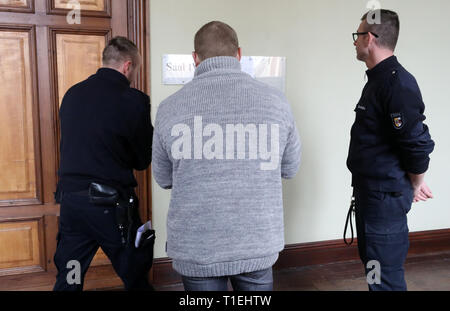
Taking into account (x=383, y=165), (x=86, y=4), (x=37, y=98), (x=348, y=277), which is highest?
(x=86, y=4)

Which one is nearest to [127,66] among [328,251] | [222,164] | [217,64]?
[217,64]

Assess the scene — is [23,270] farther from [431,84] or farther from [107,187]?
[431,84]

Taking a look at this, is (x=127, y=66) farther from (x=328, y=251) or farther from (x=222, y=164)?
(x=328, y=251)

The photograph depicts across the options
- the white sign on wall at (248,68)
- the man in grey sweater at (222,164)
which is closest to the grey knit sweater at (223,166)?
the man in grey sweater at (222,164)

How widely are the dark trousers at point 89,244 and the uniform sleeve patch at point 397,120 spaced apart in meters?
1.25

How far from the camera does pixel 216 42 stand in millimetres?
1215

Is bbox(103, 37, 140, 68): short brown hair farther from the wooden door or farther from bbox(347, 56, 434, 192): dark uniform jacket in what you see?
bbox(347, 56, 434, 192): dark uniform jacket

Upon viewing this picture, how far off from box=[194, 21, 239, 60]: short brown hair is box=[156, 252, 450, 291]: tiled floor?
5.74 feet

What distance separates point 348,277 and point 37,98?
7.60 feet

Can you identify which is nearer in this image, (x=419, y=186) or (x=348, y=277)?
(x=419, y=186)

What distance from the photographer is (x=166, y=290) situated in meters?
2.45

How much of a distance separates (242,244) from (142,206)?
144cm

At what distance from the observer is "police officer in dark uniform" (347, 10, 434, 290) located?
1688mm

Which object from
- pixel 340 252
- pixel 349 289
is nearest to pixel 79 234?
pixel 349 289
